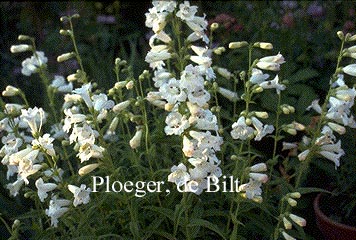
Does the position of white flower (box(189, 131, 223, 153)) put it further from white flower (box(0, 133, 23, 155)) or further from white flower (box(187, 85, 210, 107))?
white flower (box(0, 133, 23, 155))

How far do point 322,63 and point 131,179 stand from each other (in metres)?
1.92

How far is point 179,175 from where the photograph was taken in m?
2.47

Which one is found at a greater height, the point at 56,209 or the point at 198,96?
the point at 198,96

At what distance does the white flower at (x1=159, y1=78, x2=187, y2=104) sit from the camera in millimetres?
2322

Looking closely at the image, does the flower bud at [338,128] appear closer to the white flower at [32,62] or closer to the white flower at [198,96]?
the white flower at [198,96]

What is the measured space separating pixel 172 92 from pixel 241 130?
1.21 ft

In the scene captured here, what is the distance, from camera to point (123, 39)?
6102mm

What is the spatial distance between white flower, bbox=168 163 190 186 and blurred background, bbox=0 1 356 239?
4.27ft

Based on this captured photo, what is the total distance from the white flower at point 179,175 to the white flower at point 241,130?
0.26 meters

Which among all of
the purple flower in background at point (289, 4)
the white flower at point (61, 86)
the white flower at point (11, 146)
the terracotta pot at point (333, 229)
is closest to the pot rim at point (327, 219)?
the terracotta pot at point (333, 229)

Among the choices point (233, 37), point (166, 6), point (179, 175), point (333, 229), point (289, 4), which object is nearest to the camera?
point (179, 175)

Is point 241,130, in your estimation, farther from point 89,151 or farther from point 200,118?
point 89,151

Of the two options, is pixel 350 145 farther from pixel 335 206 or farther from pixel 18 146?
pixel 18 146

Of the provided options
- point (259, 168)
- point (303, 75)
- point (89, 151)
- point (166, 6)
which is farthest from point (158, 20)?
point (303, 75)
